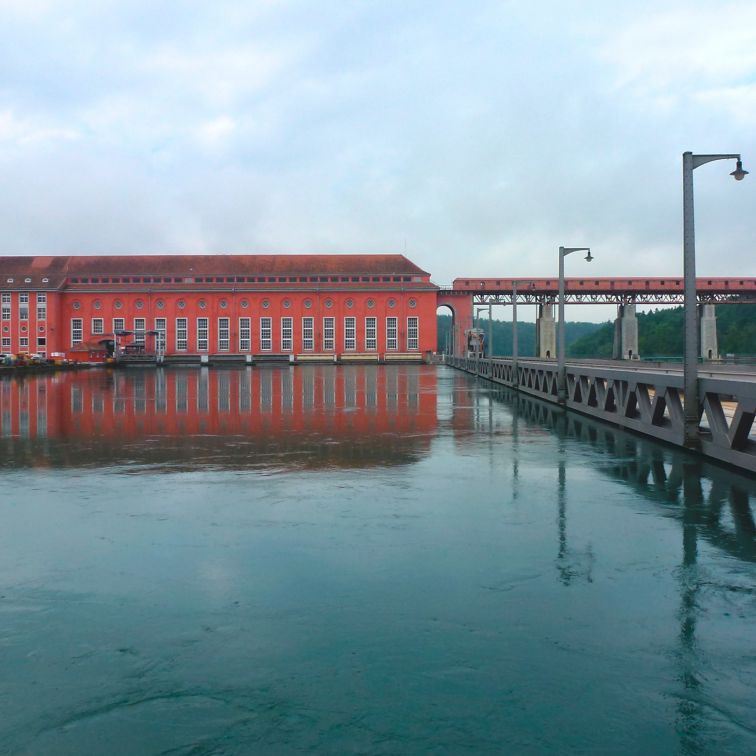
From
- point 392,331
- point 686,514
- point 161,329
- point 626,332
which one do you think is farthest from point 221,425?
point 626,332

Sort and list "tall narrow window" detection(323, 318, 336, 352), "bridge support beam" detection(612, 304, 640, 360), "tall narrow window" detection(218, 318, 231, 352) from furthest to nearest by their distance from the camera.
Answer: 1. "tall narrow window" detection(218, 318, 231, 352)
2. "tall narrow window" detection(323, 318, 336, 352)
3. "bridge support beam" detection(612, 304, 640, 360)

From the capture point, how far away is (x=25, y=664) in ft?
13.8

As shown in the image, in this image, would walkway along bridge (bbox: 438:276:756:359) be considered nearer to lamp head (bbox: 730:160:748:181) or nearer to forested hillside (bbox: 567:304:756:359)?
forested hillside (bbox: 567:304:756:359)

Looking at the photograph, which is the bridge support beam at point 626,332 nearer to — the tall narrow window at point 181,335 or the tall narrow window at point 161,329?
the tall narrow window at point 181,335

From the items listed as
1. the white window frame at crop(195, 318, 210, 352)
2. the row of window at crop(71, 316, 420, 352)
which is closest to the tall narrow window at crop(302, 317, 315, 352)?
the row of window at crop(71, 316, 420, 352)

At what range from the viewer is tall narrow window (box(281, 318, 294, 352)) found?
9406 centimetres

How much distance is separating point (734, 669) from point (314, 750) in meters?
2.35

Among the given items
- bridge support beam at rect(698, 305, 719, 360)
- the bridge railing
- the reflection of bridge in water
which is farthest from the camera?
bridge support beam at rect(698, 305, 719, 360)

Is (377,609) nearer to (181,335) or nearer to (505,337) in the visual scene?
(181,335)

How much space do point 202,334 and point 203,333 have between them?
0.58 ft

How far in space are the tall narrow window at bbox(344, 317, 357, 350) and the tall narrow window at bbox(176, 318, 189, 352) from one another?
788 inches

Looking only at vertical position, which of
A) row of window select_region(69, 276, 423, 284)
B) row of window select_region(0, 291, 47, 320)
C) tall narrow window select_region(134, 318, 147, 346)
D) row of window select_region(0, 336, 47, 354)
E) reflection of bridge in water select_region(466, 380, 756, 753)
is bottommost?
reflection of bridge in water select_region(466, 380, 756, 753)

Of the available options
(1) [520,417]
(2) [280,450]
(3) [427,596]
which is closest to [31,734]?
(3) [427,596]

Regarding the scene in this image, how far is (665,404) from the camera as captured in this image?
14.4 metres
